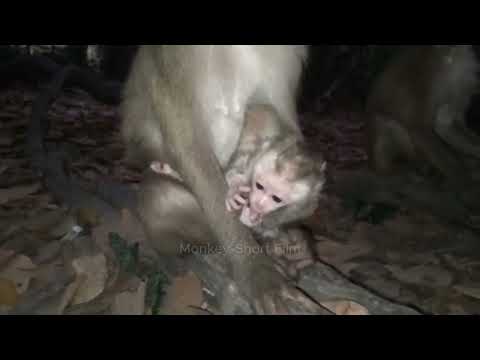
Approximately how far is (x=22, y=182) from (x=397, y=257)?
9.32 feet

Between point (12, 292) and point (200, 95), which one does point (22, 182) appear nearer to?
point (12, 292)

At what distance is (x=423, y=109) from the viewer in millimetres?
4691

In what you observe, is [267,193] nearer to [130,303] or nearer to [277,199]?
[277,199]

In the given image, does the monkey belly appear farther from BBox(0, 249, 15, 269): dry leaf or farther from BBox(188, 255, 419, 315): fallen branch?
BBox(0, 249, 15, 269): dry leaf

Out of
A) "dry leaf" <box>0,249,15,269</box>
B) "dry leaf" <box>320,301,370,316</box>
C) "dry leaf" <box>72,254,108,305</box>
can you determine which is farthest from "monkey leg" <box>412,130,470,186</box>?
"dry leaf" <box>0,249,15,269</box>

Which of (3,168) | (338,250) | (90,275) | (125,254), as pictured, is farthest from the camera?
(3,168)

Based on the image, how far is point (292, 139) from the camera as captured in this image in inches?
97.6

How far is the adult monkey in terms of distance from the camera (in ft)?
7.01

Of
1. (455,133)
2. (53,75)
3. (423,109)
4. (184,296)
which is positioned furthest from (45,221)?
(455,133)

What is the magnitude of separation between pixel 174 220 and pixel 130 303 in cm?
51

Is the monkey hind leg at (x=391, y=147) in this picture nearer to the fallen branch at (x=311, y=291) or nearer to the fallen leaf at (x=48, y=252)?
the fallen branch at (x=311, y=291)

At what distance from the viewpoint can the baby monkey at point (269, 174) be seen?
243 centimetres

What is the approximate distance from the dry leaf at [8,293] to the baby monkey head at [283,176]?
123 cm

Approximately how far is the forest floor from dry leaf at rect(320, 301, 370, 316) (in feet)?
1.57
